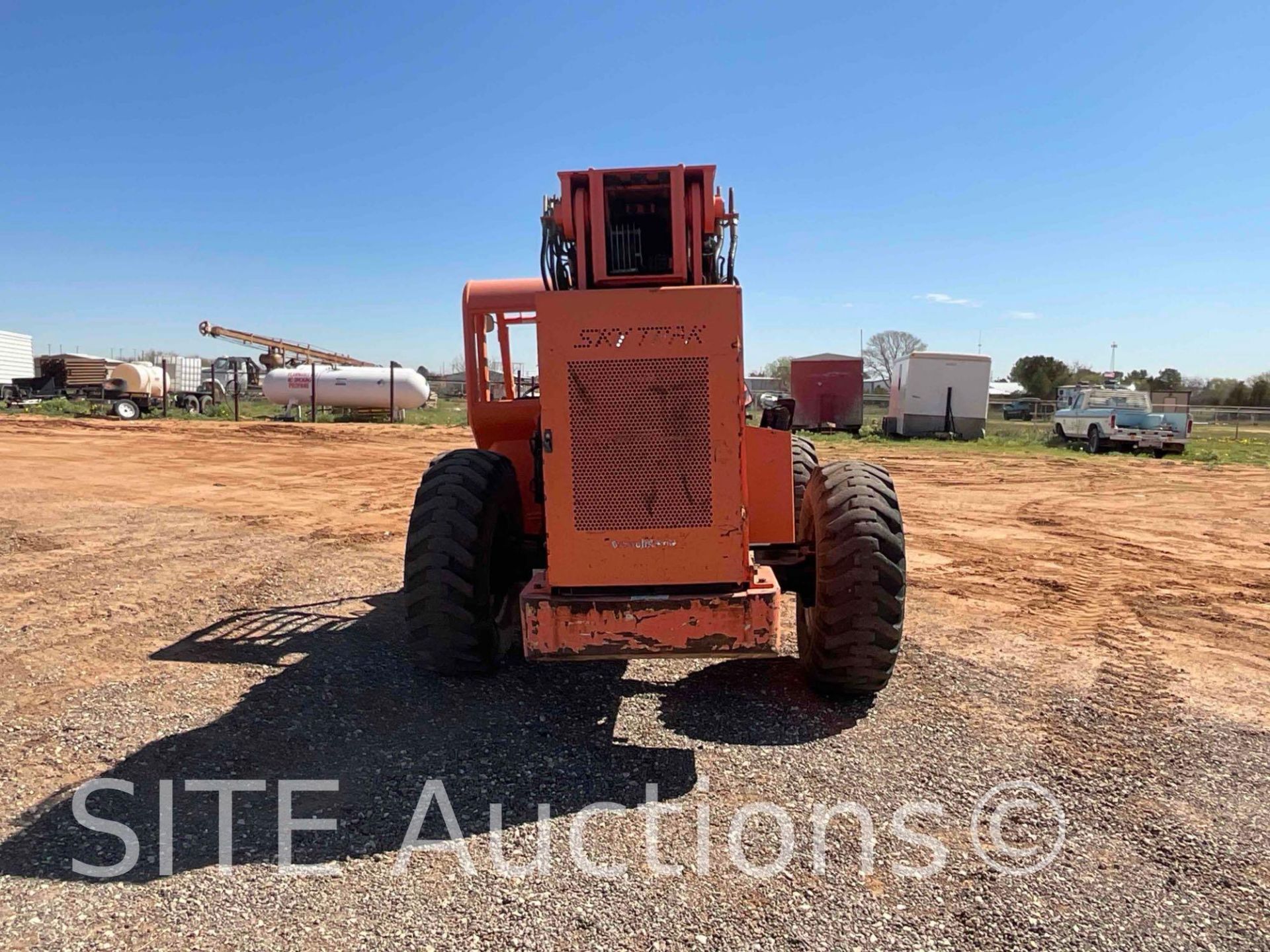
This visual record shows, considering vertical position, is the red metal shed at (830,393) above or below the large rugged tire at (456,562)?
above

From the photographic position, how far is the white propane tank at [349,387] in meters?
31.5

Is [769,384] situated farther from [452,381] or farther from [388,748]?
[388,748]

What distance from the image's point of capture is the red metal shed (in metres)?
29.7

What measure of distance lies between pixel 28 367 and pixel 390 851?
50107 mm

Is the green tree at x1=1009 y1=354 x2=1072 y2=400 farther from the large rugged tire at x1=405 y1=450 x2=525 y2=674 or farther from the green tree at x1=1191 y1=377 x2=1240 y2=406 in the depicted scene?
the large rugged tire at x1=405 y1=450 x2=525 y2=674

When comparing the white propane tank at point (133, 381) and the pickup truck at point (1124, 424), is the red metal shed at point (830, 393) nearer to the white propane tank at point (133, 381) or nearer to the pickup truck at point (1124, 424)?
the pickup truck at point (1124, 424)

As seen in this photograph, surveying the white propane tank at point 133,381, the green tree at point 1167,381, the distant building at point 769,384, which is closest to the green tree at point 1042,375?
the green tree at point 1167,381

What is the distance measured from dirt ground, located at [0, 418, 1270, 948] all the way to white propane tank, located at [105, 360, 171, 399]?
27010mm

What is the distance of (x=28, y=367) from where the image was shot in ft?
140

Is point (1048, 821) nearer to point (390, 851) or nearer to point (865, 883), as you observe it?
point (865, 883)

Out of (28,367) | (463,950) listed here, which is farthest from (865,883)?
(28,367)
